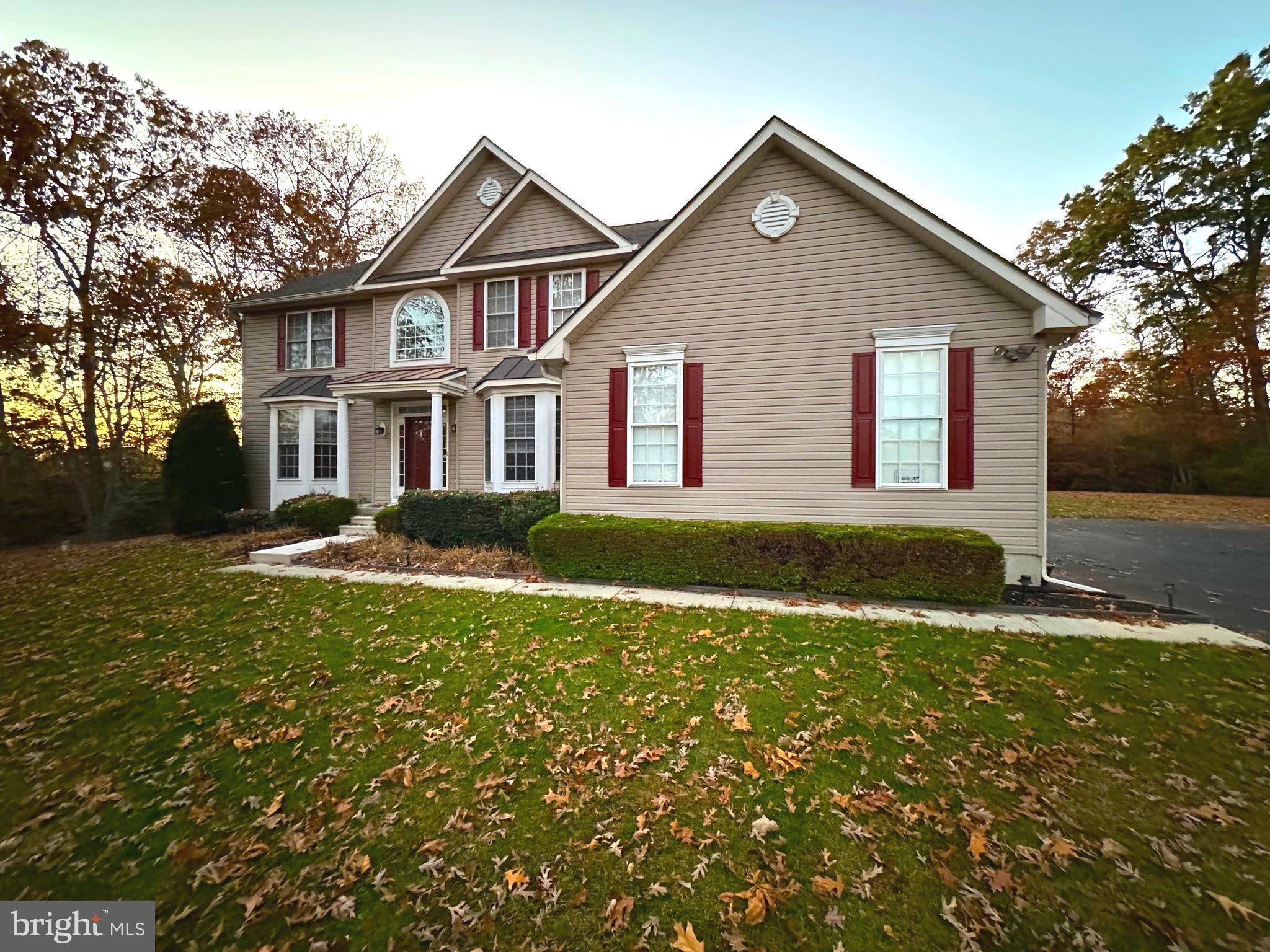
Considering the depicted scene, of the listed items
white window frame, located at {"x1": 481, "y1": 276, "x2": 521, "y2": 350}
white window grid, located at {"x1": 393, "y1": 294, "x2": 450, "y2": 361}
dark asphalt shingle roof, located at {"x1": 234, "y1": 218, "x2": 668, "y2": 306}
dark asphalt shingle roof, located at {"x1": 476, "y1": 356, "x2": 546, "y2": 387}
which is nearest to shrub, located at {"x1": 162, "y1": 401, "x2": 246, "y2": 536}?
dark asphalt shingle roof, located at {"x1": 234, "y1": 218, "x2": 668, "y2": 306}

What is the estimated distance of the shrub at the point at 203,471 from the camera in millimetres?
12547

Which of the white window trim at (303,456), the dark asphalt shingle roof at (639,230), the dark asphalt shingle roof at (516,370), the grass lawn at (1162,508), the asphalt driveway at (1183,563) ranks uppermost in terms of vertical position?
the dark asphalt shingle roof at (639,230)

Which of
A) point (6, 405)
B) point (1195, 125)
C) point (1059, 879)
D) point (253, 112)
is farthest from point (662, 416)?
point (1195, 125)

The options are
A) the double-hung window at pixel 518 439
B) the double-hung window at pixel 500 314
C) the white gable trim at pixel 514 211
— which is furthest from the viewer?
the double-hung window at pixel 500 314

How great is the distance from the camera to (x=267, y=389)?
48.7 feet

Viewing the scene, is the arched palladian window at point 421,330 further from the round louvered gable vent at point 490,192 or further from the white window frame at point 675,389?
the white window frame at point 675,389

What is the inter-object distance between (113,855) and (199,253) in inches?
921

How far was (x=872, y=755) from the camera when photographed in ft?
10.5

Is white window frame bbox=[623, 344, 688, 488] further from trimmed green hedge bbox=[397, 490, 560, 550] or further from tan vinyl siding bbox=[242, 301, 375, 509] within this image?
tan vinyl siding bbox=[242, 301, 375, 509]

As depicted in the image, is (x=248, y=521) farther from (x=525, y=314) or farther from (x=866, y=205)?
(x=866, y=205)

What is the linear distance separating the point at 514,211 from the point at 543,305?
9.48ft

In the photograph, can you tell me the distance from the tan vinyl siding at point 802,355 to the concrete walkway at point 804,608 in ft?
5.30

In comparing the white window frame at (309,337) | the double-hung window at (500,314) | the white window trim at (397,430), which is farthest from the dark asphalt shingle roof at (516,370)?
the white window frame at (309,337)

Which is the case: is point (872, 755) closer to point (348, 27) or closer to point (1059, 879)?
point (1059, 879)
